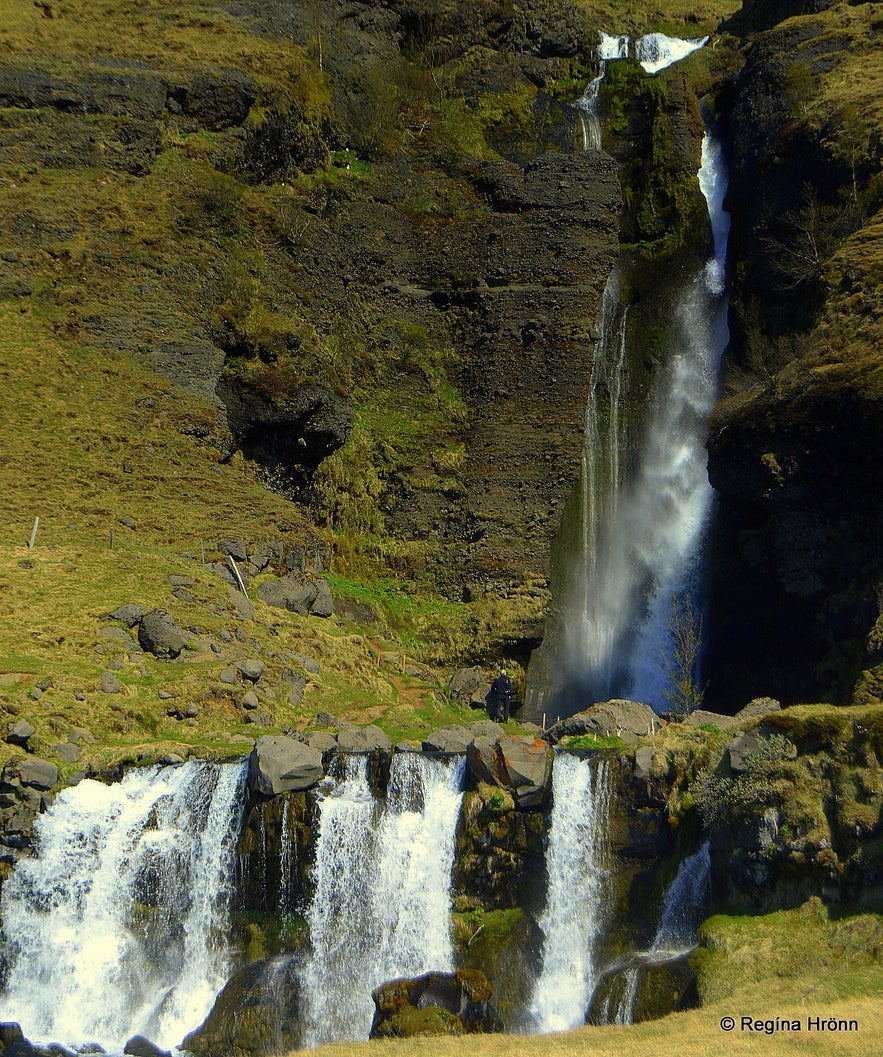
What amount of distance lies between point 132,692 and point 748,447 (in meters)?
19.4

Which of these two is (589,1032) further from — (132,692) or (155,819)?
(132,692)

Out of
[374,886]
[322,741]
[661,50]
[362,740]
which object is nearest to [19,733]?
[322,741]

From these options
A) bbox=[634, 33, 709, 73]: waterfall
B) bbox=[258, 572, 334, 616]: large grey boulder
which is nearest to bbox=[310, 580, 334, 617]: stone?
bbox=[258, 572, 334, 616]: large grey boulder

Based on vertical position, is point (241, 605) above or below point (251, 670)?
above

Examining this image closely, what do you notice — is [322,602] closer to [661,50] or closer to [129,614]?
[129,614]

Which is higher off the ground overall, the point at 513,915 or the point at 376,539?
the point at 376,539

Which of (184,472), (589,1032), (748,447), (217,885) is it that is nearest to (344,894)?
(217,885)

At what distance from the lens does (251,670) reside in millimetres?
26797

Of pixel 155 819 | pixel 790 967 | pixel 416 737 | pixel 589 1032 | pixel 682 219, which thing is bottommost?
pixel 589 1032

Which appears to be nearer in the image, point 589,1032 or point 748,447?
point 589,1032

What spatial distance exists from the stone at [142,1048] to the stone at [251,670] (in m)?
9.38

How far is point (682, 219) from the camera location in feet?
135

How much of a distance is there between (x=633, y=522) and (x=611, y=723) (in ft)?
37.2

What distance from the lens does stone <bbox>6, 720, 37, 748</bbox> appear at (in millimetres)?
21984
